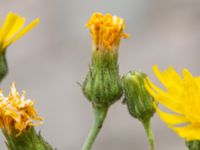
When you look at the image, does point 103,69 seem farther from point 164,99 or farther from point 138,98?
point 164,99

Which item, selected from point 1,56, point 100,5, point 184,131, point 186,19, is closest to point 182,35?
point 186,19

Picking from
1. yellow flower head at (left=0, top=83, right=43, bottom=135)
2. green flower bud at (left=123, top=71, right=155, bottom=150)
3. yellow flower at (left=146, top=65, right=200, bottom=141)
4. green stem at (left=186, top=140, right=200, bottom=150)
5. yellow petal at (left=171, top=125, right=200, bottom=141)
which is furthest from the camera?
green flower bud at (left=123, top=71, right=155, bottom=150)

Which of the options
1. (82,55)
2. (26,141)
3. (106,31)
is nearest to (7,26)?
(106,31)

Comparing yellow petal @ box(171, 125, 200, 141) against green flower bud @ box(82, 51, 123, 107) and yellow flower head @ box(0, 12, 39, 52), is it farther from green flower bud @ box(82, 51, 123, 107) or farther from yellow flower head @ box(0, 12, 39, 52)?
yellow flower head @ box(0, 12, 39, 52)

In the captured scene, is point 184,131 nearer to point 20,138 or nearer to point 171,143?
point 20,138

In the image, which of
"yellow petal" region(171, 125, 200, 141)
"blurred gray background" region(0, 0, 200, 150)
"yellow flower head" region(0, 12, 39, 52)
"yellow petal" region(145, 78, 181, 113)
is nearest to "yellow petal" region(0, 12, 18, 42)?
"yellow flower head" region(0, 12, 39, 52)

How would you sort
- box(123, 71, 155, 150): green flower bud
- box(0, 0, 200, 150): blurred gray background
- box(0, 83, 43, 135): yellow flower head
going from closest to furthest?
box(0, 83, 43, 135): yellow flower head, box(123, 71, 155, 150): green flower bud, box(0, 0, 200, 150): blurred gray background
